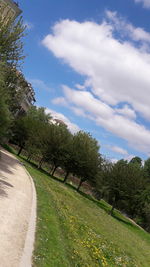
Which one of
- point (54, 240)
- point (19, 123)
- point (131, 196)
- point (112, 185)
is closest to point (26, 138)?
point (19, 123)

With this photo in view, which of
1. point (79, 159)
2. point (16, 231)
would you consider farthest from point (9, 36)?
point (79, 159)

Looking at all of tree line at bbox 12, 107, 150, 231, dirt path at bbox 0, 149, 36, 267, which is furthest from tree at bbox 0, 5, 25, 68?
tree line at bbox 12, 107, 150, 231

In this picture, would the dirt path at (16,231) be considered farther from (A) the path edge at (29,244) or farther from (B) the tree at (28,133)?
(B) the tree at (28,133)

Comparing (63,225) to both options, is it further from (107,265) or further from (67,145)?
(67,145)

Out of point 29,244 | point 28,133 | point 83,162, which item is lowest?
point 29,244

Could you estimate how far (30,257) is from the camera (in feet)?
28.6

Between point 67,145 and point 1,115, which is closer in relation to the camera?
point 1,115

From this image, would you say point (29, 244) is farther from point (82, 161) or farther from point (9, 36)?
point (82, 161)

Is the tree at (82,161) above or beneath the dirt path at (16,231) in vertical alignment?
above

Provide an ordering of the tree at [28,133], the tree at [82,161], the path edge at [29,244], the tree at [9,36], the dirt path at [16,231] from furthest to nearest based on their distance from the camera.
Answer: the tree at [28,133], the tree at [82,161], the tree at [9,36], the path edge at [29,244], the dirt path at [16,231]

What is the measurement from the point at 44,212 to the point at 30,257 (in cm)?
710

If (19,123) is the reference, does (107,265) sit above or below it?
below

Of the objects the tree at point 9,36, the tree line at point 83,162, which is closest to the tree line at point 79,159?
the tree line at point 83,162

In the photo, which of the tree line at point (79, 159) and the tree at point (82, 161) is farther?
the tree at point (82, 161)
